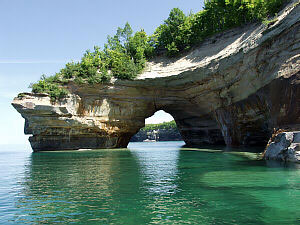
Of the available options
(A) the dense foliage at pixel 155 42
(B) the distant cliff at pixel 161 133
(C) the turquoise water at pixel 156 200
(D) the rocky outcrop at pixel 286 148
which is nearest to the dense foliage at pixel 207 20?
(A) the dense foliage at pixel 155 42

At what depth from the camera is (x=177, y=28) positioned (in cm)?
3700

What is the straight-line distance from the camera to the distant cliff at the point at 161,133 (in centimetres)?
9794

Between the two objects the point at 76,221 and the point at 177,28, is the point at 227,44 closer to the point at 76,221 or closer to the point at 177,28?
the point at 177,28

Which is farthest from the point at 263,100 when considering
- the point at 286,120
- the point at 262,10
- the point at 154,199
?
the point at 154,199

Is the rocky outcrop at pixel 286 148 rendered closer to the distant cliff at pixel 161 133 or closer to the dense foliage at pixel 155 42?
the dense foliage at pixel 155 42

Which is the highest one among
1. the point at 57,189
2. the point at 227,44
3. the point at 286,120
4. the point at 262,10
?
the point at 262,10

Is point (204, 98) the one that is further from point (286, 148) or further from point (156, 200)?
point (156, 200)

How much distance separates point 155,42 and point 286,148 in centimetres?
2912

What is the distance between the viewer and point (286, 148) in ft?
44.9

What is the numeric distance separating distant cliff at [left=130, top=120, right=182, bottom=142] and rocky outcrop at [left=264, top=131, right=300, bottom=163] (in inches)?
3186

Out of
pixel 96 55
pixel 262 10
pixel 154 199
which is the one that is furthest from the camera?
pixel 96 55

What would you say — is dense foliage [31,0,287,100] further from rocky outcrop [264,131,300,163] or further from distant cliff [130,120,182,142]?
distant cliff [130,120,182,142]

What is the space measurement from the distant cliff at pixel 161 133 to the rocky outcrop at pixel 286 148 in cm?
8093

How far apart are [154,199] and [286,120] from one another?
13.2 meters
